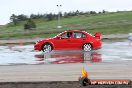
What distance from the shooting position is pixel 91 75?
17.3m

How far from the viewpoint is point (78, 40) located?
104 feet

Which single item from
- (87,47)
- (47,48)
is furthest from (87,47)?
(47,48)

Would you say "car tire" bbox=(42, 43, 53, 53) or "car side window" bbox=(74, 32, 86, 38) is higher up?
"car side window" bbox=(74, 32, 86, 38)

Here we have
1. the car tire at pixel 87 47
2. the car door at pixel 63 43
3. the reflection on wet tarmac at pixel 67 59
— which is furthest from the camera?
the car door at pixel 63 43

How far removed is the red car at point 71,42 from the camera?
31150 mm

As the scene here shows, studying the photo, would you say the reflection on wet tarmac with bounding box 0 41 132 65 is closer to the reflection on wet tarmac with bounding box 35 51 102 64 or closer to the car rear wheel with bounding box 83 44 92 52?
the reflection on wet tarmac with bounding box 35 51 102 64

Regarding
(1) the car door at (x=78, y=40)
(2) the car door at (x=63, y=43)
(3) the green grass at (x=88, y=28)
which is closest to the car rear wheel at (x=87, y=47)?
(1) the car door at (x=78, y=40)

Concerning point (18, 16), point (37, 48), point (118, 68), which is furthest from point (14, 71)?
point (18, 16)

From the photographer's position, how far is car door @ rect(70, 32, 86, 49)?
31.6 metres

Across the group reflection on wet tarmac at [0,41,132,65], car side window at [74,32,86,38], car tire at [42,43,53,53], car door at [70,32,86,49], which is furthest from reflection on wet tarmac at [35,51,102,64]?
car side window at [74,32,86,38]

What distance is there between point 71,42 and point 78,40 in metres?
0.52

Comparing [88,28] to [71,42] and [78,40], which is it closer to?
[71,42]

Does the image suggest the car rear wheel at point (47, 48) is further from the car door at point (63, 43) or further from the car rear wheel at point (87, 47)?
the car rear wheel at point (87, 47)

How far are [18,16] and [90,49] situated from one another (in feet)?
285
